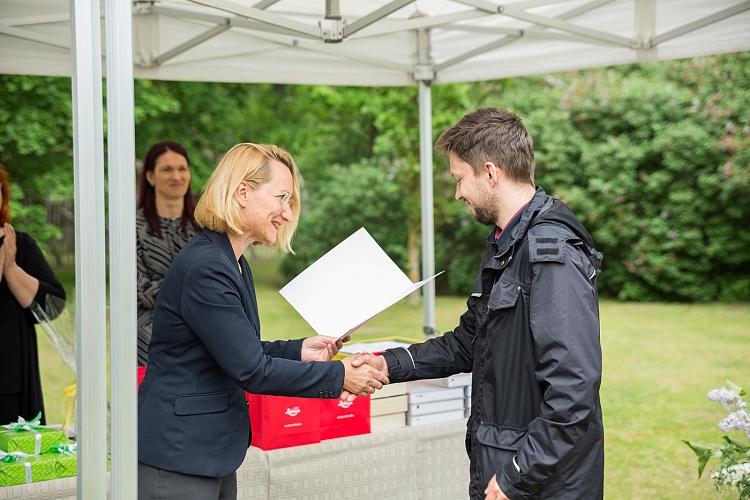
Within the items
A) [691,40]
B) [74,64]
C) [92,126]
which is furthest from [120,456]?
[691,40]

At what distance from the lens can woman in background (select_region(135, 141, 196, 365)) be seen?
420 cm

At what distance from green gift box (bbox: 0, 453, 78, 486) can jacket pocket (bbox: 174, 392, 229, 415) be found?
950 millimetres

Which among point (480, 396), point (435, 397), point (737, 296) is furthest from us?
point (737, 296)

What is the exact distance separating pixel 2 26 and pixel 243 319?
2.80m

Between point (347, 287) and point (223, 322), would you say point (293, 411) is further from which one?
point (223, 322)

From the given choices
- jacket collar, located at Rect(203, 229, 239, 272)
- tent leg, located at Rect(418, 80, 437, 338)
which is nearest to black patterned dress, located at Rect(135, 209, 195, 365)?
tent leg, located at Rect(418, 80, 437, 338)

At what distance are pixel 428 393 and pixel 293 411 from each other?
677mm

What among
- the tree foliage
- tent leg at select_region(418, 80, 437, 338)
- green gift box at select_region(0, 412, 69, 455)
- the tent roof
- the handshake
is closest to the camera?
the handshake

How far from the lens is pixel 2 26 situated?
4.26 meters

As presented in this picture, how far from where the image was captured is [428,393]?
3770 millimetres

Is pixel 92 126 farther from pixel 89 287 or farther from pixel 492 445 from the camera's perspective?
pixel 492 445

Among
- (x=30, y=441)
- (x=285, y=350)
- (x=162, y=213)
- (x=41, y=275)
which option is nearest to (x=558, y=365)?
(x=285, y=350)

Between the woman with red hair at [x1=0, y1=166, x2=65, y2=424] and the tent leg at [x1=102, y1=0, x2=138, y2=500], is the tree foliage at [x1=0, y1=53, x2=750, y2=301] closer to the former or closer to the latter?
the woman with red hair at [x1=0, y1=166, x2=65, y2=424]

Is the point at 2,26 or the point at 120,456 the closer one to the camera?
the point at 120,456
